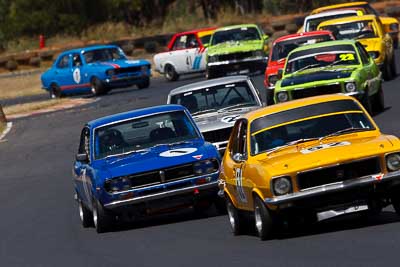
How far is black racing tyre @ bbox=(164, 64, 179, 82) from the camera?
39.3 meters

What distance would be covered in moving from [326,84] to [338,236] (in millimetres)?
10478

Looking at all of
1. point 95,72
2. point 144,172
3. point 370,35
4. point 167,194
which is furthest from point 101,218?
point 95,72

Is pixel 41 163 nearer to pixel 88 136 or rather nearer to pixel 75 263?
pixel 88 136

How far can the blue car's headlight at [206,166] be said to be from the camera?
13641mm

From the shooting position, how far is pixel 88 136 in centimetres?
1490

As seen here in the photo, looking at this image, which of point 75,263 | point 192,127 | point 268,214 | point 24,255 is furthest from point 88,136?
point 268,214

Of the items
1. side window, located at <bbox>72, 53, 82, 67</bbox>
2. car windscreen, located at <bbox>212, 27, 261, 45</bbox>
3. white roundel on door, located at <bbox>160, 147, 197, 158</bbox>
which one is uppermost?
white roundel on door, located at <bbox>160, 147, 197, 158</bbox>

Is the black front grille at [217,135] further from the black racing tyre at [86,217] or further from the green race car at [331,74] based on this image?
the green race car at [331,74]

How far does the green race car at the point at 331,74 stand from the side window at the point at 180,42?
1610 cm

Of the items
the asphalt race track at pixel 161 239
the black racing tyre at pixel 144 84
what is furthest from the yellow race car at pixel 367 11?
the asphalt race track at pixel 161 239

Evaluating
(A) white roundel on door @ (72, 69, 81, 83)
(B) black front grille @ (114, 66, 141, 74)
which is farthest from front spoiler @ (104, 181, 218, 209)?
(A) white roundel on door @ (72, 69, 81, 83)

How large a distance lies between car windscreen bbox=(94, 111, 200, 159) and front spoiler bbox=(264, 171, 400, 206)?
3.92m

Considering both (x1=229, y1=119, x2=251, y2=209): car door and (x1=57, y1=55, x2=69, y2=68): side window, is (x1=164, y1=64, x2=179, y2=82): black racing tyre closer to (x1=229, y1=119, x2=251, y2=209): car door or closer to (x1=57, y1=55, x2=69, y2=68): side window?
(x1=57, y1=55, x2=69, y2=68): side window

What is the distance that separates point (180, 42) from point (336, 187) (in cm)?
2911
